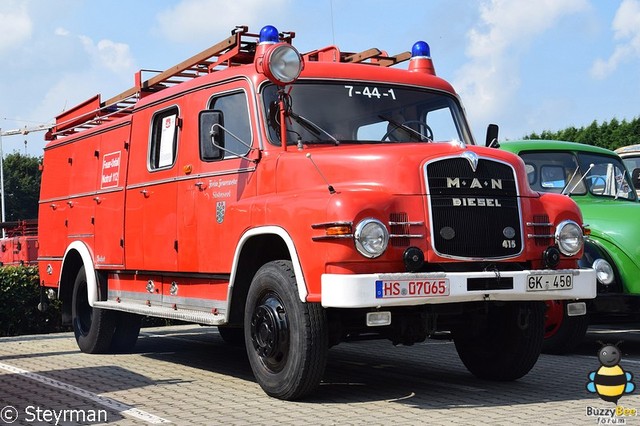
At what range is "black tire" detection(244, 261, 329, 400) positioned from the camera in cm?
675

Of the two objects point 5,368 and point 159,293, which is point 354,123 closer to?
point 159,293

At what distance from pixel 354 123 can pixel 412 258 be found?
1.75 metres

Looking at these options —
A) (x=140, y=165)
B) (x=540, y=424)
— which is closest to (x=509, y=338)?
(x=540, y=424)

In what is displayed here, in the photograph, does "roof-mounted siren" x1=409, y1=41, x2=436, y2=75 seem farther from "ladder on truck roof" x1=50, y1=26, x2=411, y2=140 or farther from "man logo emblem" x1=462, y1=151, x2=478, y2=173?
"man logo emblem" x1=462, y1=151, x2=478, y2=173

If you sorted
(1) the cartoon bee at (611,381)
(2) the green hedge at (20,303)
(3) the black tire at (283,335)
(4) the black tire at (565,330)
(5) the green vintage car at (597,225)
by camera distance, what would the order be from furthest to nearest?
(2) the green hedge at (20,303) → (4) the black tire at (565,330) → (5) the green vintage car at (597,225) → (3) the black tire at (283,335) → (1) the cartoon bee at (611,381)

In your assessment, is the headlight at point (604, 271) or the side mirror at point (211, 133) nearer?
the side mirror at point (211, 133)

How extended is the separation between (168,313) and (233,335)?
2.67 metres

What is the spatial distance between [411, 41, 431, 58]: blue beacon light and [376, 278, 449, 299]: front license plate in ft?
10.6

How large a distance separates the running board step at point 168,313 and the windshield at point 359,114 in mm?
1587

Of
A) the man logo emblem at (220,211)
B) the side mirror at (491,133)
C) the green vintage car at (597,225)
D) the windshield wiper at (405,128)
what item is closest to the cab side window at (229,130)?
the man logo emblem at (220,211)

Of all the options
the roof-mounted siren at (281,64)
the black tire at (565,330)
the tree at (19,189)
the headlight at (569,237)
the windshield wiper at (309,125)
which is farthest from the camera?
the tree at (19,189)

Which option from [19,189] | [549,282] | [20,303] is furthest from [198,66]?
[19,189]

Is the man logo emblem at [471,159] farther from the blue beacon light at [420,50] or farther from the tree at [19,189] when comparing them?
the tree at [19,189]
